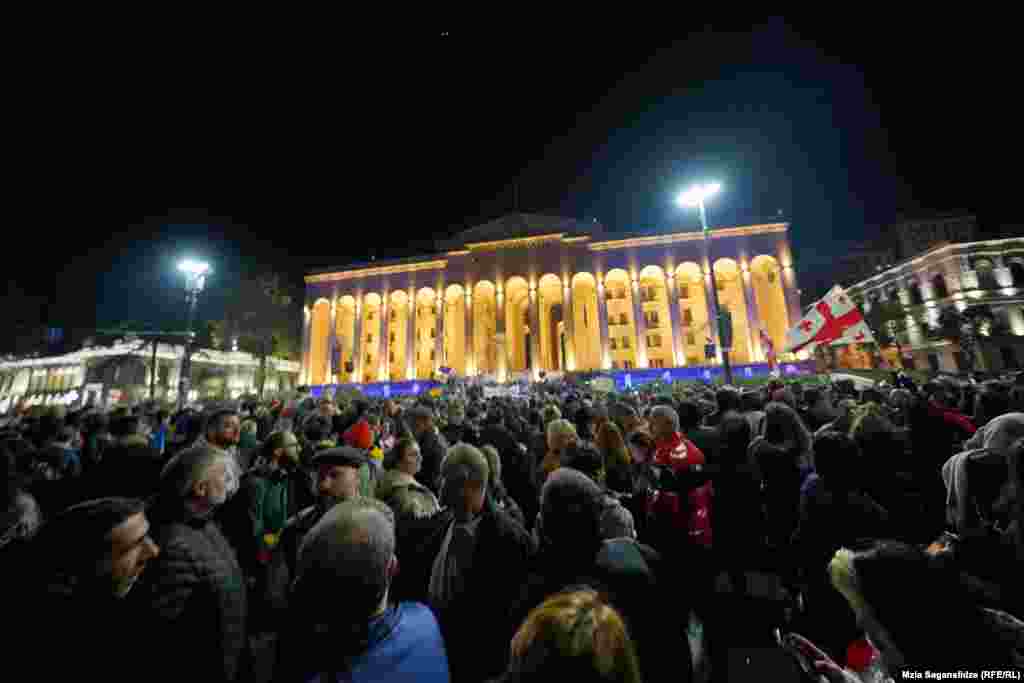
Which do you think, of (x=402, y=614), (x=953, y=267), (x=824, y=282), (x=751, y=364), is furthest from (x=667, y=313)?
(x=402, y=614)

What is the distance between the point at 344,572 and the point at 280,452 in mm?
2899

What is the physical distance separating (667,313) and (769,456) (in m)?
40.2

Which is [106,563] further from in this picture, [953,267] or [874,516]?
[953,267]

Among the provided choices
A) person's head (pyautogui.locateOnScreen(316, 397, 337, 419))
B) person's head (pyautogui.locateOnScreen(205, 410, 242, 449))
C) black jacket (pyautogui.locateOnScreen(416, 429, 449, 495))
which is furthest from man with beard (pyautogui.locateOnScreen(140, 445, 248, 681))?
person's head (pyautogui.locateOnScreen(316, 397, 337, 419))

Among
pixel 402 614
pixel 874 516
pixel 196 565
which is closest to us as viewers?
pixel 402 614

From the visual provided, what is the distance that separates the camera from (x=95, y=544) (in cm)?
152

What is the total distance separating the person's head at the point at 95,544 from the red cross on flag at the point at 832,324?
43.5 feet

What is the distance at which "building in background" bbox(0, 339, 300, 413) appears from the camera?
135 feet

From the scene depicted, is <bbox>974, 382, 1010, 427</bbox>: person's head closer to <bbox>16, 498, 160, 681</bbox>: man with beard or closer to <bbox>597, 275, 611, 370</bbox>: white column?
<bbox>16, 498, 160, 681</bbox>: man with beard

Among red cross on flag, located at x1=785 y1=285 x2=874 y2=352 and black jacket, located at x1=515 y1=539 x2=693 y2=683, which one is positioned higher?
red cross on flag, located at x1=785 y1=285 x2=874 y2=352

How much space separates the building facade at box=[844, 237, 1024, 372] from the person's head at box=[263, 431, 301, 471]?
167 ft

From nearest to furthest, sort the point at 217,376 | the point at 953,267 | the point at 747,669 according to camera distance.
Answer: the point at 747,669, the point at 953,267, the point at 217,376

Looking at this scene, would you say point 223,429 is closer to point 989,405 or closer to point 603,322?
point 989,405

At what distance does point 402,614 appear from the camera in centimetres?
150
